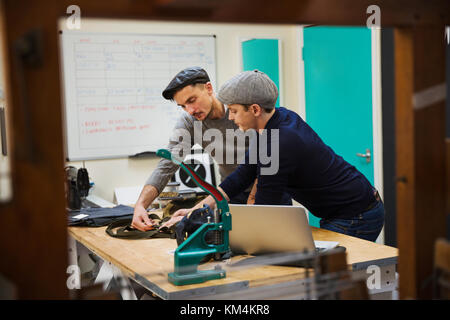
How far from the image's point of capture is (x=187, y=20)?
1111 mm

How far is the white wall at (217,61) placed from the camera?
4.34 m

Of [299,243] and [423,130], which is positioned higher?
[423,130]

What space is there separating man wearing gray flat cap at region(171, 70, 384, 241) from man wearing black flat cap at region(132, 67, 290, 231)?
43cm

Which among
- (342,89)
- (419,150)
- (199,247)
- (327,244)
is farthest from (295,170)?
(342,89)

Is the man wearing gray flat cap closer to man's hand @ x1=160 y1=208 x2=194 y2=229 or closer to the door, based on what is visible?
man's hand @ x1=160 y1=208 x2=194 y2=229

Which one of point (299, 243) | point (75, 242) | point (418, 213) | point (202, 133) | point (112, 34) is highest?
point (112, 34)

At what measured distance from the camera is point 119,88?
435 centimetres

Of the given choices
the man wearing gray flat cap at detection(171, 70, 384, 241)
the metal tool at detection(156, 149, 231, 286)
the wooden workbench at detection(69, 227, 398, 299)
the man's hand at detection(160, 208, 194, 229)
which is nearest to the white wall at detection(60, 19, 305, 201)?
the wooden workbench at detection(69, 227, 398, 299)

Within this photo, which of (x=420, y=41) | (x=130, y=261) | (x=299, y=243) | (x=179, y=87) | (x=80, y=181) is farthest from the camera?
(x=80, y=181)

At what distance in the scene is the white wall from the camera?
4.34 meters

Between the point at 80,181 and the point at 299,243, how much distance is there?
2.30 meters

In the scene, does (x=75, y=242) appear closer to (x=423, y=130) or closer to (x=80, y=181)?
(x=80, y=181)

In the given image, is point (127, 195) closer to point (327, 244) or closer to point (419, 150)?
point (327, 244)
